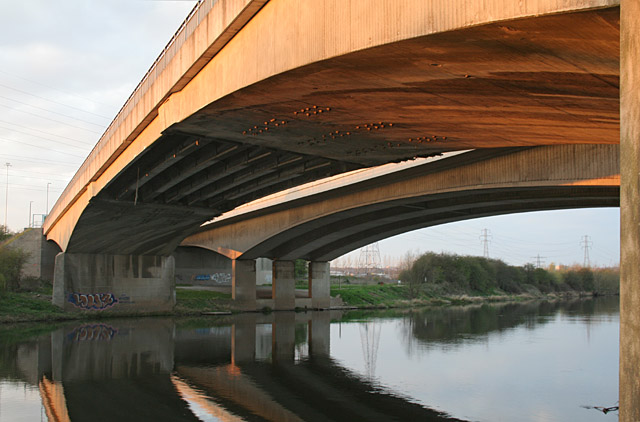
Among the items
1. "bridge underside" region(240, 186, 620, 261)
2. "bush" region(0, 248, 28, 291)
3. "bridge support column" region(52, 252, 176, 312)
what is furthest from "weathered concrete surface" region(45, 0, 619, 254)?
"bush" region(0, 248, 28, 291)

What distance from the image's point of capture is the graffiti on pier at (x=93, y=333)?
30.0 meters

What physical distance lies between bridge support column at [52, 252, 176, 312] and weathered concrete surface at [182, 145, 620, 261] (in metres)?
7.68

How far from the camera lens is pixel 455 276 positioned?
87562 mm

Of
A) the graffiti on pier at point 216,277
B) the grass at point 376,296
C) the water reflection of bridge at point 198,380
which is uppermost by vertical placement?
the graffiti on pier at point 216,277

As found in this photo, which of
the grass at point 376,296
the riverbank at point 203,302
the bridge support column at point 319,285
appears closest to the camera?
the riverbank at point 203,302

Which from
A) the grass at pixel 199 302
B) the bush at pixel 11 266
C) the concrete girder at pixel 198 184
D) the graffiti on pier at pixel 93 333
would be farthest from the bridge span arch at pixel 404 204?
the bush at pixel 11 266

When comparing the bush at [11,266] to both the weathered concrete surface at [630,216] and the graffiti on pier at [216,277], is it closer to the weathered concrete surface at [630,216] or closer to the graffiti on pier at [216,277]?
the graffiti on pier at [216,277]

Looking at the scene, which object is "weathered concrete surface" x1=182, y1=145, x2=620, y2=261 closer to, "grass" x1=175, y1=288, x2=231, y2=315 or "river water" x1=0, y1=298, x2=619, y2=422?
"grass" x1=175, y1=288, x2=231, y2=315

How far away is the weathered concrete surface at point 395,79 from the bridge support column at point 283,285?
33.4m

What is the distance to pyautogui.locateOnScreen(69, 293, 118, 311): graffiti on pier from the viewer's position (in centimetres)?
4150

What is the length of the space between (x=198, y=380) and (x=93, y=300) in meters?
26.1

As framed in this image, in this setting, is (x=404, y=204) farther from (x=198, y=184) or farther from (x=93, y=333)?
(x=93, y=333)

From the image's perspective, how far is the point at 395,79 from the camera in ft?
36.4

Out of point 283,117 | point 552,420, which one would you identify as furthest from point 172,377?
point 552,420
